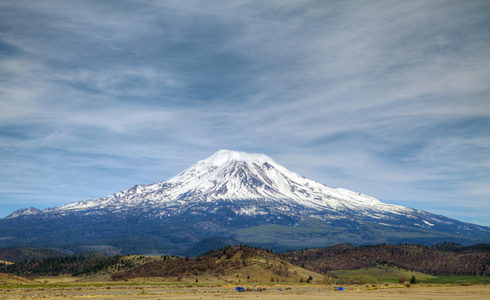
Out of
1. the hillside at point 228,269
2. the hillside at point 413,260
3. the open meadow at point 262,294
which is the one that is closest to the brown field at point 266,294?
the open meadow at point 262,294

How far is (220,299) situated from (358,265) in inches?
4857

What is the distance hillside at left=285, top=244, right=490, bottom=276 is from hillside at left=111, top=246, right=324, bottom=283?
43478 millimetres

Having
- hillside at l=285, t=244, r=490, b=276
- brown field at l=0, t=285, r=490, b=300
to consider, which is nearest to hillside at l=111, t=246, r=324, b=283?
brown field at l=0, t=285, r=490, b=300

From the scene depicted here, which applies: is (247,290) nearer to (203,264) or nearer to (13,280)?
(203,264)

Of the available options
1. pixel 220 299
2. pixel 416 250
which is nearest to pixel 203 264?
pixel 220 299

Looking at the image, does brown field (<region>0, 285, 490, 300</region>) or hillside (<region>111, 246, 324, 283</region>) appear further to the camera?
hillside (<region>111, 246, 324, 283</region>)

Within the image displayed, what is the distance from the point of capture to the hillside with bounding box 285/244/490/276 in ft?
555

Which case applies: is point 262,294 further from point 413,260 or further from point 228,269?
point 413,260

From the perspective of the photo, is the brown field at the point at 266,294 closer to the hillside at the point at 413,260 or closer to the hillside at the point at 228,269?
the hillside at the point at 228,269

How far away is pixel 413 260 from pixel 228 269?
96969mm

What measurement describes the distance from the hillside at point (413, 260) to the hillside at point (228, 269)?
43.5m

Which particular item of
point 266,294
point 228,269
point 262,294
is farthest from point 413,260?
point 262,294

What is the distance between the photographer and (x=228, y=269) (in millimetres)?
117250

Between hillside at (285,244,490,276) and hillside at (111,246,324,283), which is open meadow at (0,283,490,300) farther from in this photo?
hillside at (285,244,490,276)
